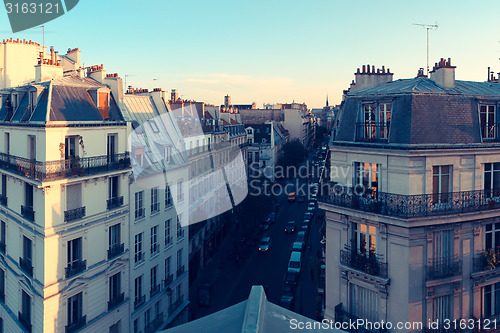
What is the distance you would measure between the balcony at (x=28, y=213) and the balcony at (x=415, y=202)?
43.3 feet

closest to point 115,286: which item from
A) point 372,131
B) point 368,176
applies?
point 368,176

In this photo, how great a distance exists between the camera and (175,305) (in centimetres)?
2569

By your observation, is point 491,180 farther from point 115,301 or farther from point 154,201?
point 115,301

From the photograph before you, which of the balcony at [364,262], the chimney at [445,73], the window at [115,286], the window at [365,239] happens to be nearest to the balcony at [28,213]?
the window at [115,286]

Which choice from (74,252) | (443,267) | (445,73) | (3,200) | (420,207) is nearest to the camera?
(420,207)

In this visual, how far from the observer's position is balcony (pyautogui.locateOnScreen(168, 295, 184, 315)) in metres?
25.0

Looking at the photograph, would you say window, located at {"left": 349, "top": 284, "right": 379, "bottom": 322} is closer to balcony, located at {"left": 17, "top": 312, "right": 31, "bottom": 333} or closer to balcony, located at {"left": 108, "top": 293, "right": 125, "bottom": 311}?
balcony, located at {"left": 108, "top": 293, "right": 125, "bottom": 311}

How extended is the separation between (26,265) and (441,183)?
17906 millimetres

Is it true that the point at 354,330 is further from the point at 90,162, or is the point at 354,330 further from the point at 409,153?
the point at 90,162

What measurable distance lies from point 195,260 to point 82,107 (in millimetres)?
17189

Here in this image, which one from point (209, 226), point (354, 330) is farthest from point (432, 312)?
point (209, 226)

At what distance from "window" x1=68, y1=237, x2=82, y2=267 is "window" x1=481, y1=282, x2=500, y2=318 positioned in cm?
1655

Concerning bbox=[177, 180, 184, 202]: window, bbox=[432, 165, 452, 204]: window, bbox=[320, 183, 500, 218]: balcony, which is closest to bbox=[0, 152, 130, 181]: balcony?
bbox=[177, 180, 184, 202]: window

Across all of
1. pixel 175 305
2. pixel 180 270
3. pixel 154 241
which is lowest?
pixel 175 305
